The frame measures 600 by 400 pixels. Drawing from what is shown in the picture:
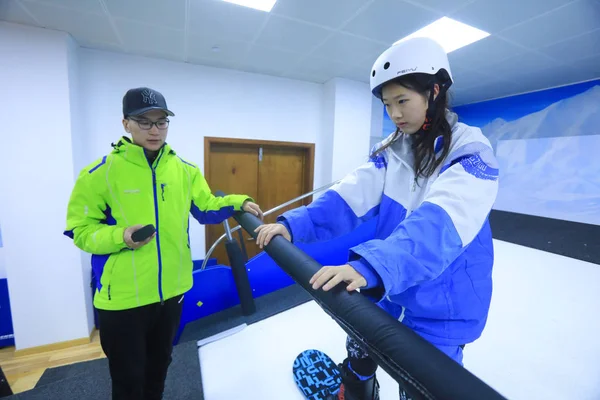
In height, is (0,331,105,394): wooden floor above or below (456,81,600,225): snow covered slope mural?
below

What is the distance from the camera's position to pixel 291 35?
2.62 metres

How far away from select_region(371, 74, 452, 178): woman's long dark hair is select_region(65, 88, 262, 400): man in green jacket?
0.81 meters

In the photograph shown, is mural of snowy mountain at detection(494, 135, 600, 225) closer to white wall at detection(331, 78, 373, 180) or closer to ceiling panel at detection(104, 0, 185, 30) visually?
white wall at detection(331, 78, 373, 180)

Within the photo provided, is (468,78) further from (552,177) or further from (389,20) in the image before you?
(389,20)

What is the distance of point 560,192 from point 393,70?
4.85m

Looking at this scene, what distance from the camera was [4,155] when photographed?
2.47 meters

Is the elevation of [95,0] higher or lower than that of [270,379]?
higher

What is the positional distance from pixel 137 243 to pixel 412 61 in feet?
4.14

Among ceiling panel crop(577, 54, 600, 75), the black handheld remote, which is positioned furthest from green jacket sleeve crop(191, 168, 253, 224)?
ceiling panel crop(577, 54, 600, 75)

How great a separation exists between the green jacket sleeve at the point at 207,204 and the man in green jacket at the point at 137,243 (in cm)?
2

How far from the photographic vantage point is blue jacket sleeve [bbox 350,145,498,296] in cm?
55

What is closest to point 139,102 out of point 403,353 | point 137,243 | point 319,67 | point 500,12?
point 137,243

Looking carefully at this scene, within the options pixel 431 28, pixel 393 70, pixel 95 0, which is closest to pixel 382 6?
pixel 431 28

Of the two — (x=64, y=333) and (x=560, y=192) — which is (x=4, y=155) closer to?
(x=64, y=333)
